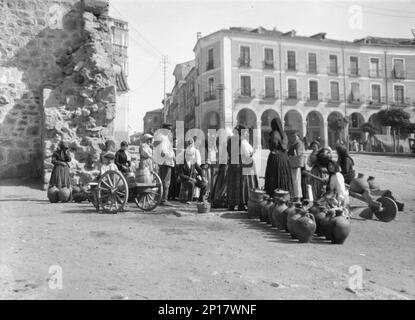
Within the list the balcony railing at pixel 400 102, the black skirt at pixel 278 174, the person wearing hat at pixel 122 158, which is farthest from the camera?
the balcony railing at pixel 400 102

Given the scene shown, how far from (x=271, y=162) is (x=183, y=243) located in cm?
298

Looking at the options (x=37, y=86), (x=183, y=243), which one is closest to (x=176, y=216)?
(x=183, y=243)

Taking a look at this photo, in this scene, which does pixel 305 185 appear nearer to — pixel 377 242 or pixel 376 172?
pixel 377 242

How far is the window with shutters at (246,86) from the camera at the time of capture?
38.8 m

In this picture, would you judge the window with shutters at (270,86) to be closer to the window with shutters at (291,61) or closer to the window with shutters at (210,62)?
the window with shutters at (291,61)

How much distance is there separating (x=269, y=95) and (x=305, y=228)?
1382 inches

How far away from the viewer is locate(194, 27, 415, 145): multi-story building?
38.7 m

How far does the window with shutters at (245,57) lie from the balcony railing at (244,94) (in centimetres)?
251

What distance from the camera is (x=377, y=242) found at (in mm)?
5969

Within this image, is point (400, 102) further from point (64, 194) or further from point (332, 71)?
point (64, 194)

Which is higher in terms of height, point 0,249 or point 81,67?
point 81,67

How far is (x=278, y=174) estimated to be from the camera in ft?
24.6

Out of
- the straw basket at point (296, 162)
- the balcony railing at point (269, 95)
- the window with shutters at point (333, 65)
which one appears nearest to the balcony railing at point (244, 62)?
the balcony railing at point (269, 95)
